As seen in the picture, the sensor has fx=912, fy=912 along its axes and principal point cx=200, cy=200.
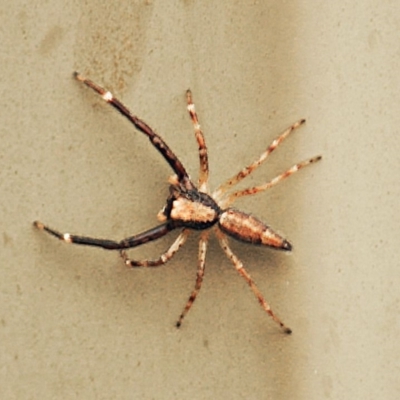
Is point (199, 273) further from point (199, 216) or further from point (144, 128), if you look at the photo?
point (144, 128)

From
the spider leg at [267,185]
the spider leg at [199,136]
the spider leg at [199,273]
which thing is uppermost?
the spider leg at [199,136]

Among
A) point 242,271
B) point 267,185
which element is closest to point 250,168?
point 267,185

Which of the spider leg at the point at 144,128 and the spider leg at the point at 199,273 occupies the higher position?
the spider leg at the point at 144,128

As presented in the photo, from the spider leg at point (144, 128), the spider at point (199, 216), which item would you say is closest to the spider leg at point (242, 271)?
the spider at point (199, 216)

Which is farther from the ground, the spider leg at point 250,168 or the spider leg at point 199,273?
the spider leg at point 250,168

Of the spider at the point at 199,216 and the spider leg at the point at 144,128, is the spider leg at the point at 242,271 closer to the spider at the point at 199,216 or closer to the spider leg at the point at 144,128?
the spider at the point at 199,216
